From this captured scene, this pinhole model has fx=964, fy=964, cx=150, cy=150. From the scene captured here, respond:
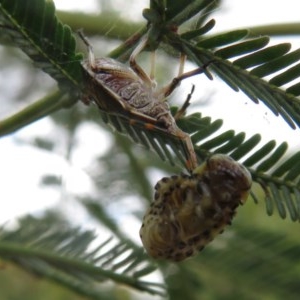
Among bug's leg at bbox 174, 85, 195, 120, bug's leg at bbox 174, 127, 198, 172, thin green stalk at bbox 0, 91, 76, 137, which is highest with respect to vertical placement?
thin green stalk at bbox 0, 91, 76, 137

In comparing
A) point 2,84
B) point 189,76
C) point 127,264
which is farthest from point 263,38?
point 2,84

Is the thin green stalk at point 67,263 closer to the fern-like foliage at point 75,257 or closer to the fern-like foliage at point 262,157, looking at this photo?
the fern-like foliage at point 75,257

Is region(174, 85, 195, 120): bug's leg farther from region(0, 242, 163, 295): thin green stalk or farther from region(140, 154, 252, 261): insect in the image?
region(0, 242, 163, 295): thin green stalk

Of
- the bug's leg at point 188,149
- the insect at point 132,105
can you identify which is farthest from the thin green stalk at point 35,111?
the bug's leg at point 188,149

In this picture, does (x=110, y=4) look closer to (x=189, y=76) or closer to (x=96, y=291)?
(x=96, y=291)

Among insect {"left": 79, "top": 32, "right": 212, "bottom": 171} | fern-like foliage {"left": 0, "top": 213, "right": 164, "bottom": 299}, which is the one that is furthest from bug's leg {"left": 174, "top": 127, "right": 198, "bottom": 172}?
fern-like foliage {"left": 0, "top": 213, "right": 164, "bottom": 299}

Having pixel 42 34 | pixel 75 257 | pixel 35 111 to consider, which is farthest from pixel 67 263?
pixel 42 34

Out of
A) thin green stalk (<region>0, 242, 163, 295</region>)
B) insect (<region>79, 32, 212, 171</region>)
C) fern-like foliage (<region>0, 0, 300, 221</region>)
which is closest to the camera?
fern-like foliage (<region>0, 0, 300, 221</region>)
